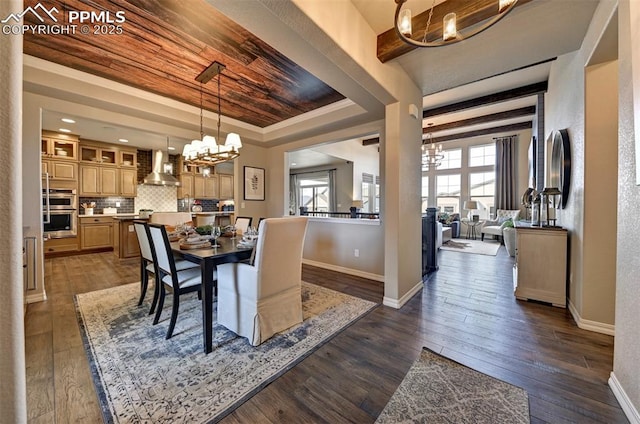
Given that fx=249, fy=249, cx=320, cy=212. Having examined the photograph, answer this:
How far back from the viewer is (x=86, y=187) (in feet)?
17.9

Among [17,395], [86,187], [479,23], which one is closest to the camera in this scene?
[17,395]

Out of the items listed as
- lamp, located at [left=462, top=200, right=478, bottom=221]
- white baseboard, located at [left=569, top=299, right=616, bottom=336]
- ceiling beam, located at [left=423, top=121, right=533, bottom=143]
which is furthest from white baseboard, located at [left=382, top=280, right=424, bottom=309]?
ceiling beam, located at [left=423, top=121, right=533, bottom=143]

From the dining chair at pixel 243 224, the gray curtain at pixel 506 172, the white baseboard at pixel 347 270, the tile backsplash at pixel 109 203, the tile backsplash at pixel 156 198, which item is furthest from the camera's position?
the gray curtain at pixel 506 172

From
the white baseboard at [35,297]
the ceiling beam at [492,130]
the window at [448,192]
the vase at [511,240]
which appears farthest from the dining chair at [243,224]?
the window at [448,192]

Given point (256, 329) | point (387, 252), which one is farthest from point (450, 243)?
point (256, 329)

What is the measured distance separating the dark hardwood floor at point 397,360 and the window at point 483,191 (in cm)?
616

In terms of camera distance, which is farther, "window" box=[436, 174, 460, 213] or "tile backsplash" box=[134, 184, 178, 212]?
"window" box=[436, 174, 460, 213]

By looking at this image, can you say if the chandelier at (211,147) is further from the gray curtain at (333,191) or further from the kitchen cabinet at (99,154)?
the gray curtain at (333,191)

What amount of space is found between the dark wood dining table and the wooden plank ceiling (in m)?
1.94

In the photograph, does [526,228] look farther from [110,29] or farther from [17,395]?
[110,29]

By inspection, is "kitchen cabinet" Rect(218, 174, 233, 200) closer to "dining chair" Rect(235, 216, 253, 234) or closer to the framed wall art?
the framed wall art

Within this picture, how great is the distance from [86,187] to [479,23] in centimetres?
734

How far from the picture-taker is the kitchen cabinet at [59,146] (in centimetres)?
493

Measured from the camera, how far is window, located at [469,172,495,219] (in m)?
8.24
